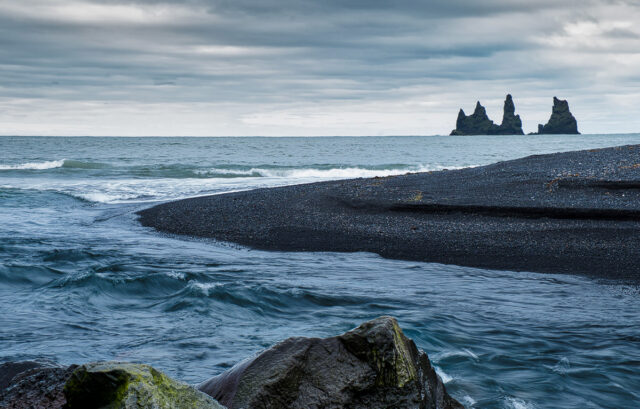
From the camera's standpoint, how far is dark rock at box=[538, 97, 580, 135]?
155 metres

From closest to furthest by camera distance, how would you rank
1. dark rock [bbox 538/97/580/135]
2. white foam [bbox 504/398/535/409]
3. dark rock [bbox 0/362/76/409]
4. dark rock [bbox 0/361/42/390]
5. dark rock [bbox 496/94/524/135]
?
dark rock [bbox 0/362/76/409]
dark rock [bbox 0/361/42/390]
white foam [bbox 504/398/535/409]
dark rock [bbox 538/97/580/135]
dark rock [bbox 496/94/524/135]

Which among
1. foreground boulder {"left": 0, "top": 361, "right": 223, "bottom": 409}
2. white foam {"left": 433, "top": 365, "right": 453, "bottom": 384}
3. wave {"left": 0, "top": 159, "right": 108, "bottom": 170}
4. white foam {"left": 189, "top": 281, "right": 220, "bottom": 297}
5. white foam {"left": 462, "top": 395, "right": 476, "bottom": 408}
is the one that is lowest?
white foam {"left": 462, "top": 395, "right": 476, "bottom": 408}

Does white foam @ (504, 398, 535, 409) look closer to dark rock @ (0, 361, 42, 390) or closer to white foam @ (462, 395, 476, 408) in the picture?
white foam @ (462, 395, 476, 408)

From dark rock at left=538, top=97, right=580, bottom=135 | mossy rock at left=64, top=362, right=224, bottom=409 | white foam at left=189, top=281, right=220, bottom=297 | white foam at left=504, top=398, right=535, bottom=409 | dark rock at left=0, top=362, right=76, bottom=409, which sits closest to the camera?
mossy rock at left=64, top=362, right=224, bottom=409

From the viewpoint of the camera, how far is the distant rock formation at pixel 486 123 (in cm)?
16550

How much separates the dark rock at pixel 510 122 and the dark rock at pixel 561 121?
6.57 meters

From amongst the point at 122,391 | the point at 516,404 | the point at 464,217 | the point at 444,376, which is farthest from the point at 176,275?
the point at 464,217

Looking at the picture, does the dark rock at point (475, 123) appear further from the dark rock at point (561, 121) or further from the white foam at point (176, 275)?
the white foam at point (176, 275)

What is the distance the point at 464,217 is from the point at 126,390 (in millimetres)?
11662

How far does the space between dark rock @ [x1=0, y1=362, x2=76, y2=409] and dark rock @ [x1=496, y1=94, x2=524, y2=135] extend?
560 ft

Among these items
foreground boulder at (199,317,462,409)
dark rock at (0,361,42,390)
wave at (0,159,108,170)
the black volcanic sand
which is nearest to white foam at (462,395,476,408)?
foreground boulder at (199,317,462,409)

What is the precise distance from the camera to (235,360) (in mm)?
6016

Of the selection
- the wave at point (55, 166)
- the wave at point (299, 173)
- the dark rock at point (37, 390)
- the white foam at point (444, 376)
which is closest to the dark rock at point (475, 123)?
the wave at point (299, 173)

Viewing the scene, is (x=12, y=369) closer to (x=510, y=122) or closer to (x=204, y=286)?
(x=204, y=286)
